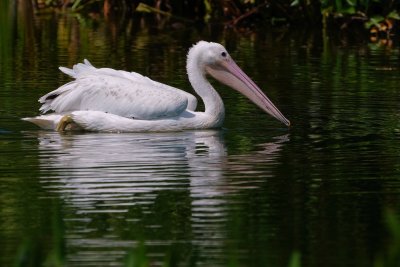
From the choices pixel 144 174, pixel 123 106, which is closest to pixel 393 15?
pixel 123 106

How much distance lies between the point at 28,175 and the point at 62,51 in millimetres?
8939

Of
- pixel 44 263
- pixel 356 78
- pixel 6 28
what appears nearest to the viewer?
pixel 44 263

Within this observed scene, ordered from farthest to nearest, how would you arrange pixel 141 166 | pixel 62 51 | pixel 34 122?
pixel 62 51
pixel 34 122
pixel 141 166

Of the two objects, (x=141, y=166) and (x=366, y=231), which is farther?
(x=141, y=166)

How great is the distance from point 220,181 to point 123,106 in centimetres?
259

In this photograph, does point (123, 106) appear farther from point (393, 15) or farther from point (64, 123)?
point (393, 15)

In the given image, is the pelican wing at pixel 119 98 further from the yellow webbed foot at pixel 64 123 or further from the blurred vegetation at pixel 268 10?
Result: the blurred vegetation at pixel 268 10

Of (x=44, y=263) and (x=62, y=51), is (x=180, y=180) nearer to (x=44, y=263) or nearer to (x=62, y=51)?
(x=44, y=263)

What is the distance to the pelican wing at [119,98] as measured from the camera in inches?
400

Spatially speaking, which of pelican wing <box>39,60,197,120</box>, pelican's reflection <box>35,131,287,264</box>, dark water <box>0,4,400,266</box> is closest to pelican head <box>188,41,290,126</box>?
dark water <box>0,4,400,266</box>

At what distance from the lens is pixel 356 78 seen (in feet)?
45.4

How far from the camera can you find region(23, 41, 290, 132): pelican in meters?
10.2

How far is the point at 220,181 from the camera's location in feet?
25.7

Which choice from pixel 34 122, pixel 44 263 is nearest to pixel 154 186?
pixel 44 263
